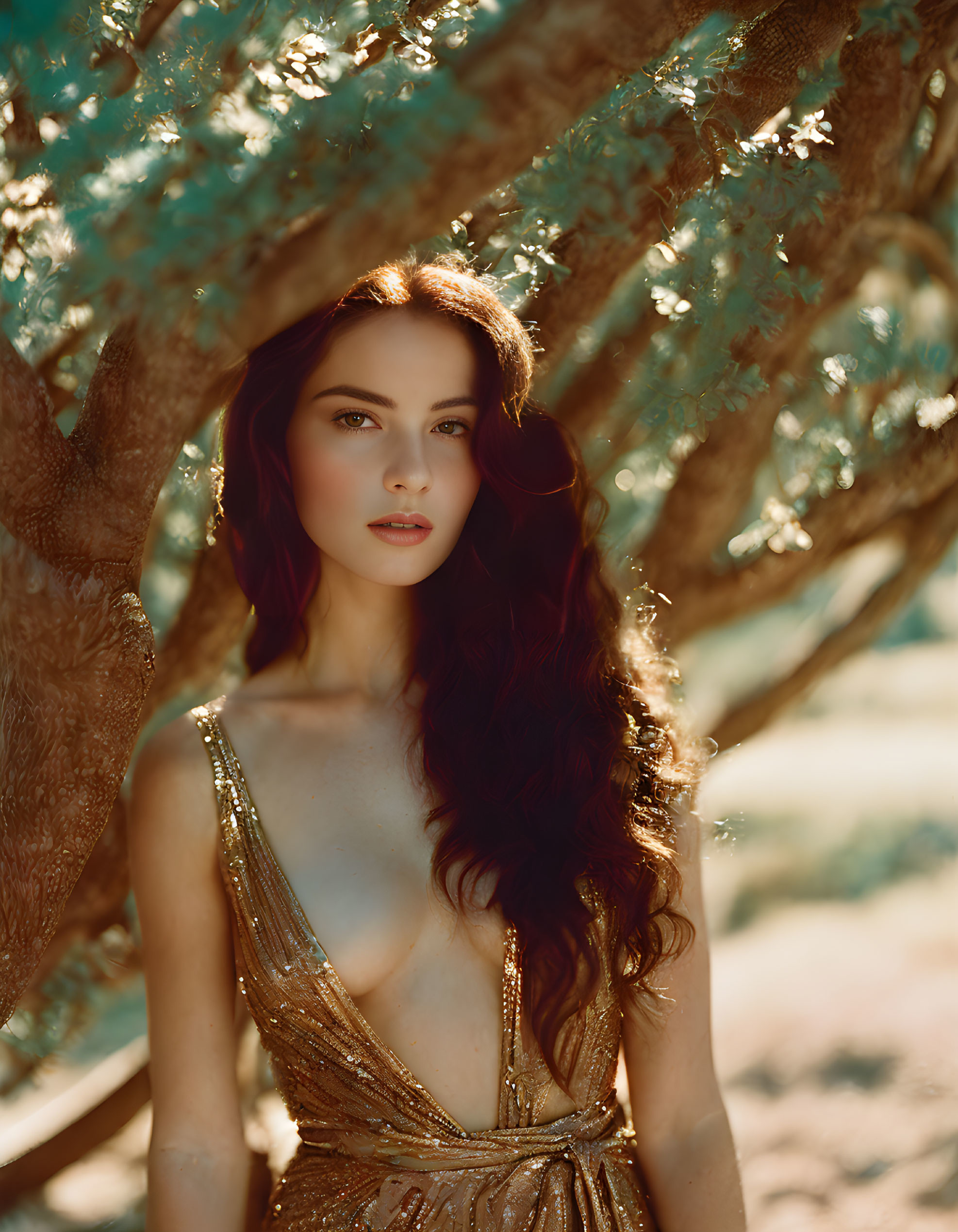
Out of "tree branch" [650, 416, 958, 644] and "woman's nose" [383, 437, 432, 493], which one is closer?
"woman's nose" [383, 437, 432, 493]

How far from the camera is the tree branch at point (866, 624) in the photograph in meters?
2.48

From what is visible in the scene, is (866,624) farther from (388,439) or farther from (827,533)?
(388,439)

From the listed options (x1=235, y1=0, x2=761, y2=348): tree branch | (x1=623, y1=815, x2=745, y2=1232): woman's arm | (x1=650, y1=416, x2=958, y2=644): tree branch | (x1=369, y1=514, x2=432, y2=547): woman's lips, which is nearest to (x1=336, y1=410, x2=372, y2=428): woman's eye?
(x1=369, y1=514, x2=432, y2=547): woman's lips

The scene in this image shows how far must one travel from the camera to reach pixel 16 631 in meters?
1.17

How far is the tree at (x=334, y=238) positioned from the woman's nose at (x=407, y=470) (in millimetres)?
226

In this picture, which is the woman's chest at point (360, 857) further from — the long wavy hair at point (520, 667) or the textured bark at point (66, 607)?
the textured bark at point (66, 607)

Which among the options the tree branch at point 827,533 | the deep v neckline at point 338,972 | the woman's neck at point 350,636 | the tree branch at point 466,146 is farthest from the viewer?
the tree branch at point 827,533

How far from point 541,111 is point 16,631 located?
73cm

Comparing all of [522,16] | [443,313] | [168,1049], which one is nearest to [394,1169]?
[168,1049]

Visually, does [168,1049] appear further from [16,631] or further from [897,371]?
[897,371]

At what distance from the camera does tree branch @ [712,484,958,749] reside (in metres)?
2.48

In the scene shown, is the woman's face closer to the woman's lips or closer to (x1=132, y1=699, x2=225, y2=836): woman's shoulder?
the woman's lips

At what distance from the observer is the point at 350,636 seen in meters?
1.67

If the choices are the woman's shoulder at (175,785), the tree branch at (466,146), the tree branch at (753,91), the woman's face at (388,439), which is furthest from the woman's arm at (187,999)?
the tree branch at (753,91)
